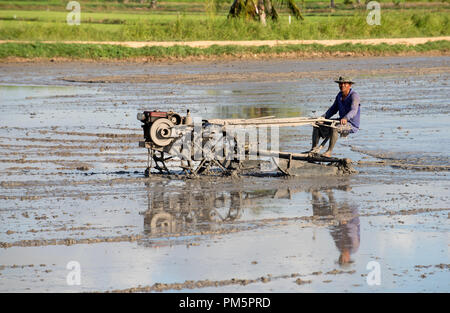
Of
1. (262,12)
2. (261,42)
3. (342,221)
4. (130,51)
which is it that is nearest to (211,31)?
(261,42)

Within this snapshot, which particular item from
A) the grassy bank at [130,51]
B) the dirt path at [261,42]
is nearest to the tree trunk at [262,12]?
the dirt path at [261,42]

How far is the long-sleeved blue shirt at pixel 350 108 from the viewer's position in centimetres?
1416

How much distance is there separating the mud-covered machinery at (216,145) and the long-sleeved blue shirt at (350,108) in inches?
7.4

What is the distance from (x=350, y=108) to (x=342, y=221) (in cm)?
358

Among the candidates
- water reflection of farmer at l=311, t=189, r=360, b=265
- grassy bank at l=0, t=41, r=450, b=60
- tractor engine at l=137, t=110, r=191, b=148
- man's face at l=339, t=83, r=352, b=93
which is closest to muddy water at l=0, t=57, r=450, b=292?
water reflection of farmer at l=311, t=189, r=360, b=265

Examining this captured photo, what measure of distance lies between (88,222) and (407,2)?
2948 inches

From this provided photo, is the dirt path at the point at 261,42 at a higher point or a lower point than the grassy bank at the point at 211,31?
lower

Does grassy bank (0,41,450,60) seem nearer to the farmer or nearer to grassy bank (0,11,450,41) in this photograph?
grassy bank (0,11,450,41)

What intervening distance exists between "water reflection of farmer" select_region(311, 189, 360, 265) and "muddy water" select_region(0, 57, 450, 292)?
26 mm

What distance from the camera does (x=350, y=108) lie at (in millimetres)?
14281

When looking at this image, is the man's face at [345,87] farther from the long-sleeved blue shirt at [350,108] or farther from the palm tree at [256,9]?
the palm tree at [256,9]

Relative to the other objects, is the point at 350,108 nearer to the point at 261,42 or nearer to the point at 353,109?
the point at 353,109

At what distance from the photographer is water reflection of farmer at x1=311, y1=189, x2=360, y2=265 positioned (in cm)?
986
